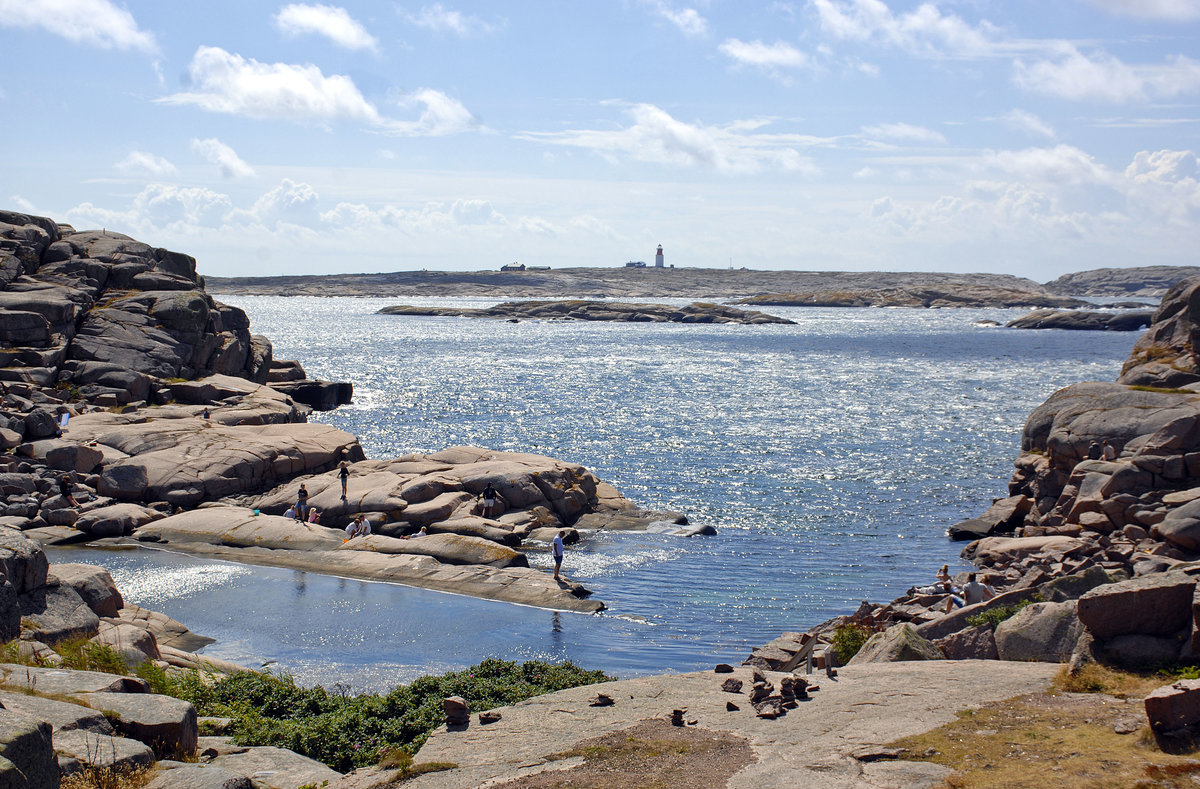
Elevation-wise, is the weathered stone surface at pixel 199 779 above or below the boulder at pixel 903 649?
above

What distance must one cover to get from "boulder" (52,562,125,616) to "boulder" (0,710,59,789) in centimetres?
1229

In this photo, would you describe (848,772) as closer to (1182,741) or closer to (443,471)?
(1182,741)

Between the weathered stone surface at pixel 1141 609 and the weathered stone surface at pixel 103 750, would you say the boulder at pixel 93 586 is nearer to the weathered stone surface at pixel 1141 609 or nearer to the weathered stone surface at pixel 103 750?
the weathered stone surface at pixel 103 750

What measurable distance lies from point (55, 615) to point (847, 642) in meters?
17.3

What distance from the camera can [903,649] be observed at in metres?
19.1

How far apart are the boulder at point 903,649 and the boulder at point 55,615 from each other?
1602 centimetres

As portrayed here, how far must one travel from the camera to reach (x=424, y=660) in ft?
84.8

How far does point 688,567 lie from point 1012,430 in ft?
135

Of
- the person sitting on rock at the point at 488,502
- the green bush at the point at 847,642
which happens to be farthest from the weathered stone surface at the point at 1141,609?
the person sitting on rock at the point at 488,502

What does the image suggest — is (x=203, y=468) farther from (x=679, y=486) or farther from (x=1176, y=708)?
(x=1176, y=708)

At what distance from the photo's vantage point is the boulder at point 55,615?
18391mm

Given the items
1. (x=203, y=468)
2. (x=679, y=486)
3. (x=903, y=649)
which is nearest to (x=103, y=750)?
(x=903, y=649)

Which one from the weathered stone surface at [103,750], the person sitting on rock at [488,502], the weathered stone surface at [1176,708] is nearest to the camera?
the weathered stone surface at [103,750]

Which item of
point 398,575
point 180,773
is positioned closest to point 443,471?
point 398,575
